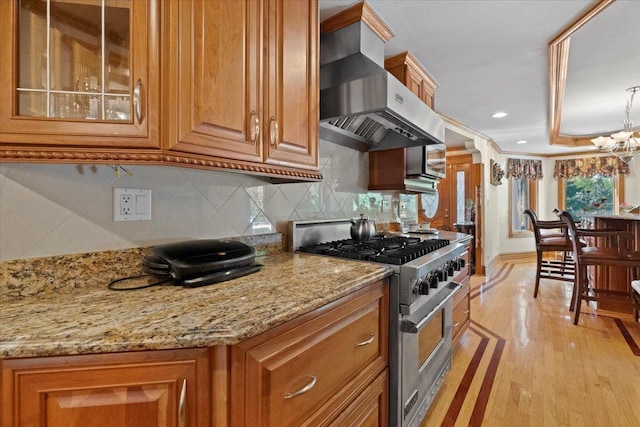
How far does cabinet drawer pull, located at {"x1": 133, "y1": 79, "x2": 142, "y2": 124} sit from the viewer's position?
83cm

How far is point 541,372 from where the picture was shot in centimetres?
200

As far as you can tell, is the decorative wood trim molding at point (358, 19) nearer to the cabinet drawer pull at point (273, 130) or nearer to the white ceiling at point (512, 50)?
the white ceiling at point (512, 50)

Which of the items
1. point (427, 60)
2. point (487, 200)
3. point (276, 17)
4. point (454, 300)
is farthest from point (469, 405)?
point (487, 200)

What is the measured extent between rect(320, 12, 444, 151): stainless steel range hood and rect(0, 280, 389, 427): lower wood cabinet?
1.05 metres

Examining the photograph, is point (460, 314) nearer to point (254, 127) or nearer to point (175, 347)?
point (254, 127)

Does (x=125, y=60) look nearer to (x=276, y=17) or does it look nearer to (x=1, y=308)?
(x=276, y=17)

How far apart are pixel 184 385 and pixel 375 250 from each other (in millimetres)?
1063

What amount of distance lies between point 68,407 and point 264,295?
18.1 inches

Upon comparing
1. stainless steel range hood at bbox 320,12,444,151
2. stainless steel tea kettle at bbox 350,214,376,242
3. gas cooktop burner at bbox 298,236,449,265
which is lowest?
gas cooktop burner at bbox 298,236,449,265

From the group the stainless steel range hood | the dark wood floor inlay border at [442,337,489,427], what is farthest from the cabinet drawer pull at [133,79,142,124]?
the dark wood floor inlay border at [442,337,489,427]

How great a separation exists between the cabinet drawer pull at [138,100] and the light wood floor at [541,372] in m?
1.89

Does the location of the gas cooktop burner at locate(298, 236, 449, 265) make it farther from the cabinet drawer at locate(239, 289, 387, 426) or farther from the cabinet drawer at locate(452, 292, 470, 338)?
the cabinet drawer at locate(452, 292, 470, 338)

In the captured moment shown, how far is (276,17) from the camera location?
1.18 meters

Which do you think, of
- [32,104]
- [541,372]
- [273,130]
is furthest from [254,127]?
[541,372]
